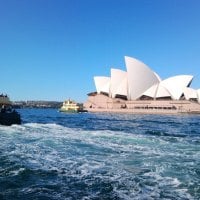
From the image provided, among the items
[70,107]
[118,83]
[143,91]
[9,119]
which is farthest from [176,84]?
[9,119]

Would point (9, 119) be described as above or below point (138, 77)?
below

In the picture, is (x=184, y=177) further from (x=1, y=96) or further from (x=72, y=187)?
(x=1, y=96)

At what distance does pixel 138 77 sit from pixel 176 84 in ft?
41.1

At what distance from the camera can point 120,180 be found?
9.64 meters

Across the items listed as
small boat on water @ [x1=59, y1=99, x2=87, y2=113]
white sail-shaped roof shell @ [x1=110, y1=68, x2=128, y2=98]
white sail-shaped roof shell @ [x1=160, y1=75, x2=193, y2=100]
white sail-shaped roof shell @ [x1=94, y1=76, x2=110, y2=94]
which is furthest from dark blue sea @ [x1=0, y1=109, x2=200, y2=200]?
white sail-shaped roof shell @ [x1=94, y1=76, x2=110, y2=94]

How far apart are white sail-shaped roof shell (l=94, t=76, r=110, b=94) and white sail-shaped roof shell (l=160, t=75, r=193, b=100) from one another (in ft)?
58.3

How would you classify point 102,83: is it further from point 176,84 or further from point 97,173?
point 97,173

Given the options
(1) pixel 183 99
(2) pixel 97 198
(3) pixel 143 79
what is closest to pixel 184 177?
(2) pixel 97 198

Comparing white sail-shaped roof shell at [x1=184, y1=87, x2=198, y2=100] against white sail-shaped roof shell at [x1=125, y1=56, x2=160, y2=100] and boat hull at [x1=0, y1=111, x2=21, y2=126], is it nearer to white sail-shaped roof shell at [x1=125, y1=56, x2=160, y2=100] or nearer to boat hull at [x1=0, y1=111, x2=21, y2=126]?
white sail-shaped roof shell at [x1=125, y1=56, x2=160, y2=100]

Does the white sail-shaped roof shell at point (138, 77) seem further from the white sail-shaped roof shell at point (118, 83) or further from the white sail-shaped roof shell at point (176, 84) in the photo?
the white sail-shaped roof shell at point (176, 84)

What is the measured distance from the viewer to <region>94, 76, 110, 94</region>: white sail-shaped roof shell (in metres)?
111

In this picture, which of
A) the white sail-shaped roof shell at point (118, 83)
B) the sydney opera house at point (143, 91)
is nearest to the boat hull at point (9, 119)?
the sydney opera house at point (143, 91)

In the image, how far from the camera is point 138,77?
3659 inches

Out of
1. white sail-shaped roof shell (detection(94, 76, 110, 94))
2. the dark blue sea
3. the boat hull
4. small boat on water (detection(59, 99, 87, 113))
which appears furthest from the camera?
white sail-shaped roof shell (detection(94, 76, 110, 94))
